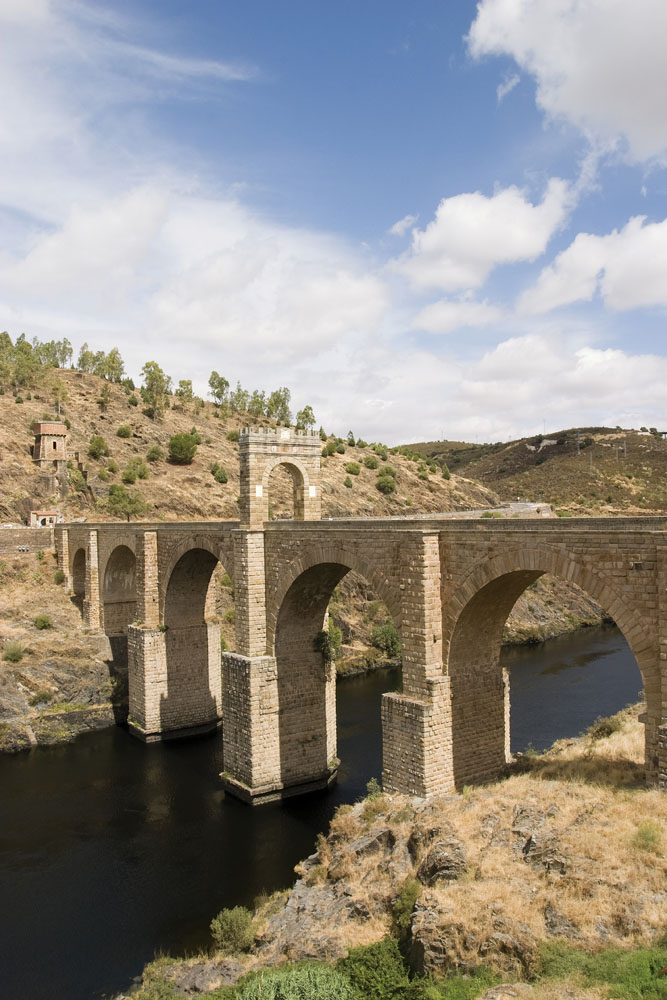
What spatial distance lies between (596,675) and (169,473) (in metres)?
33.6

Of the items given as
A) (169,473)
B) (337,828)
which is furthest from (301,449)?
(169,473)

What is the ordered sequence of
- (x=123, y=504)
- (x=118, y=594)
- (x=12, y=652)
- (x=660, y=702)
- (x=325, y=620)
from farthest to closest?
(x=123, y=504) → (x=118, y=594) → (x=12, y=652) → (x=325, y=620) → (x=660, y=702)

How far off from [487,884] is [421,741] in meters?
4.32

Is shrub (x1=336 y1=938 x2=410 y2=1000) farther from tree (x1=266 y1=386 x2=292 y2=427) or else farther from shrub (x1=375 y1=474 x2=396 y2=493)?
tree (x1=266 y1=386 x2=292 y2=427)

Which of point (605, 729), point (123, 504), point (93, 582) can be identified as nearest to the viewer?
Answer: point (605, 729)

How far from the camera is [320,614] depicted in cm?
2080

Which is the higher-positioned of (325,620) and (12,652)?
(325,620)

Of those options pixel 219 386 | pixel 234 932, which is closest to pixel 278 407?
pixel 219 386

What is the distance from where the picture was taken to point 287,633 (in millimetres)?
20281

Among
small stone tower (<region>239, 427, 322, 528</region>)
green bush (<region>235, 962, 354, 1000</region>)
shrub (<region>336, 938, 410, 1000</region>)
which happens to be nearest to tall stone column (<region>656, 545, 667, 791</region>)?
shrub (<region>336, 938, 410, 1000</region>)

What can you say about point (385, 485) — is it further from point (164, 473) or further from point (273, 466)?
point (273, 466)

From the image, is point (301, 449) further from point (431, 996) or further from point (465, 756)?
point (431, 996)

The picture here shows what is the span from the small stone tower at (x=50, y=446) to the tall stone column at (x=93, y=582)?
1660 centimetres

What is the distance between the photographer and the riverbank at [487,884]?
29.0ft
